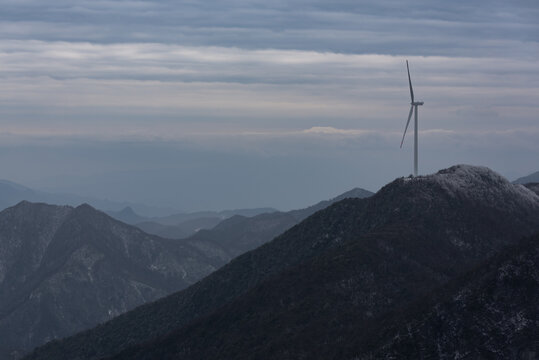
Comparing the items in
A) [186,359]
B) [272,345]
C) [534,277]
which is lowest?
[186,359]

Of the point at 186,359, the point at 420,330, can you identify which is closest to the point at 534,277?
the point at 420,330

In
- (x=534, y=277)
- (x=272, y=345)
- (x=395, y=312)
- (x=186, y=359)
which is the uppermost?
(x=534, y=277)

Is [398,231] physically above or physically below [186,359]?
above

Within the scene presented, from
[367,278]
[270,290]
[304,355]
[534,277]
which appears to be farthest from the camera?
[270,290]

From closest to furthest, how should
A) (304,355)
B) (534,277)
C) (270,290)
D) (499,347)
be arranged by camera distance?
(499,347), (534,277), (304,355), (270,290)

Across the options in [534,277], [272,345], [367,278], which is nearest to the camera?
[534,277]

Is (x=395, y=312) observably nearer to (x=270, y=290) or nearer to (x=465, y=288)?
(x=465, y=288)

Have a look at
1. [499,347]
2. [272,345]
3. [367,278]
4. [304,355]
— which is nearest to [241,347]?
A: [272,345]

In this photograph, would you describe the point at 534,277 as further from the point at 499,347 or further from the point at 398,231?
the point at 398,231

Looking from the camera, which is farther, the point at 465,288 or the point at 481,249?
the point at 481,249
